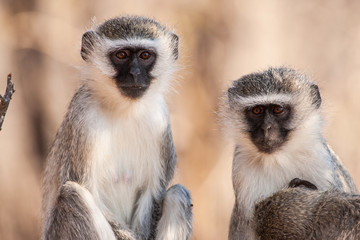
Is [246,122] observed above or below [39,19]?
below

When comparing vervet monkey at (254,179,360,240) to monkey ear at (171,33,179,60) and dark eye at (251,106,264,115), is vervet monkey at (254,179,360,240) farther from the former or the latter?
monkey ear at (171,33,179,60)

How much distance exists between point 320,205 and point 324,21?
15.1 ft

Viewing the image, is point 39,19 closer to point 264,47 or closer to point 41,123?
point 41,123

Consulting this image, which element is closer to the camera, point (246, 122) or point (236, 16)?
point (246, 122)

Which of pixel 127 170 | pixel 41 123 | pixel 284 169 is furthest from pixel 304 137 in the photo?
pixel 41 123

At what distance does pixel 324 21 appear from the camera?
923 centimetres

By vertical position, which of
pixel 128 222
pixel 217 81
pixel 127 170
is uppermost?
pixel 217 81

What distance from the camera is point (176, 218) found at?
6.03m

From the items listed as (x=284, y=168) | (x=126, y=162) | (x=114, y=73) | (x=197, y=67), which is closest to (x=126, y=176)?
(x=126, y=162)

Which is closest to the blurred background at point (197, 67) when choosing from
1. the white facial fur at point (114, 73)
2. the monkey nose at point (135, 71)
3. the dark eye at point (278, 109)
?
the white facial fur at point (114, 73)

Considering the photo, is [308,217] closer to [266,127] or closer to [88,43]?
[266,127]

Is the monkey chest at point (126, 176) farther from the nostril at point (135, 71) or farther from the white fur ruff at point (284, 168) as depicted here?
the white fur ruff at point (284, 168)

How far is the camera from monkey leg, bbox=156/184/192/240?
5984 mm


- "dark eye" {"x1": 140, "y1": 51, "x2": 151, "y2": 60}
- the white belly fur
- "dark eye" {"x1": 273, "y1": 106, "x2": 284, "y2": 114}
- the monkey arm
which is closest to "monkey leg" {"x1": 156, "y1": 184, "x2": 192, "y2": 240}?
the white belly fur
